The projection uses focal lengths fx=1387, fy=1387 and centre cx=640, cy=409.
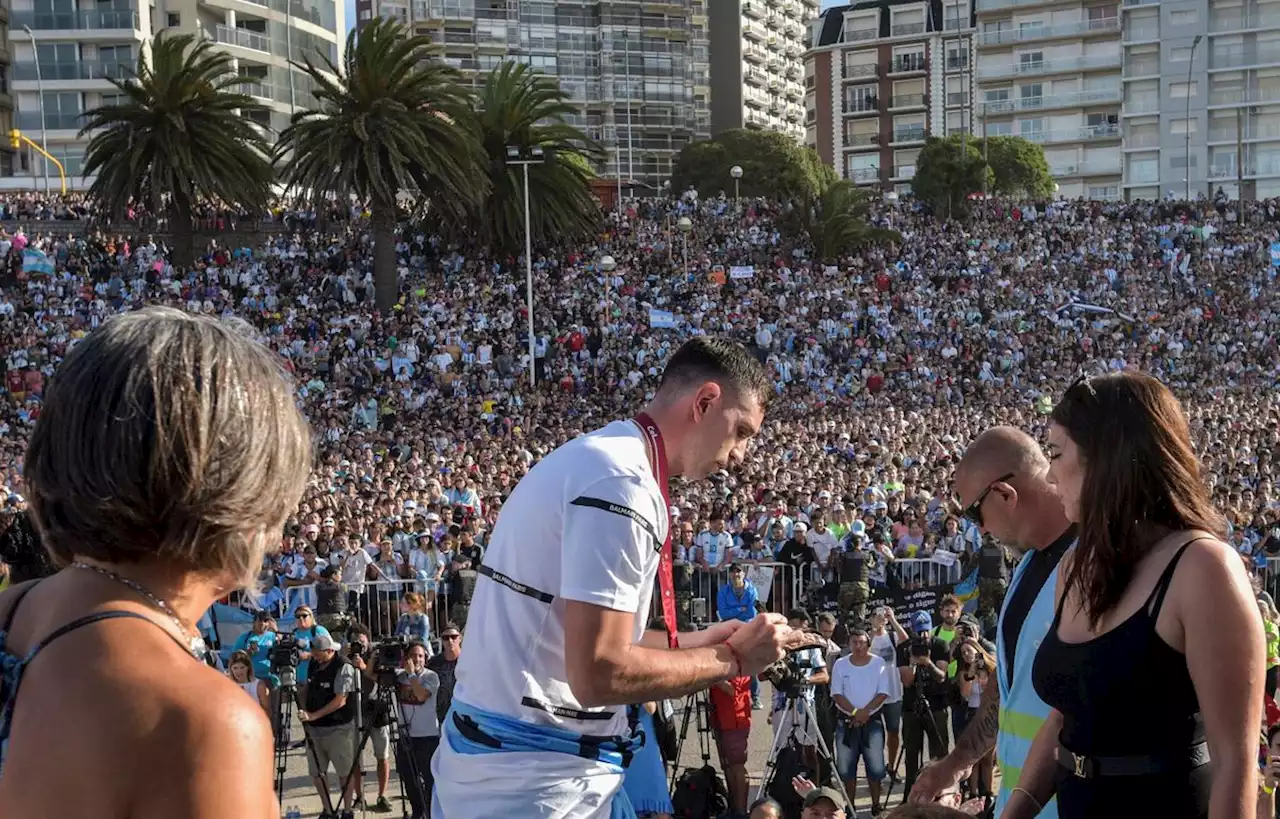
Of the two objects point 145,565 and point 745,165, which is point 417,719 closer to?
point 145,565

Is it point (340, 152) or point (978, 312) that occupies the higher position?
point (340, 152)

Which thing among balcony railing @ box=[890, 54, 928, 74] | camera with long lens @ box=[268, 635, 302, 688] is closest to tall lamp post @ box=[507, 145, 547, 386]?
camera with long lens @ box=[268, 635, 302, 688]

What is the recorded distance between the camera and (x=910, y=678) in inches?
413

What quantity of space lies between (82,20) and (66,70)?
7.98 ft

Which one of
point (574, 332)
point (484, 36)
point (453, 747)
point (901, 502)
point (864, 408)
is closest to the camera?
point (453, 747)

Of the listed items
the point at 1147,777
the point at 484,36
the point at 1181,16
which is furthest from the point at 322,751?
the point at 1181,16

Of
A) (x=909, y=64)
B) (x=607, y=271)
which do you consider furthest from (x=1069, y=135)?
(x=607, y=271)

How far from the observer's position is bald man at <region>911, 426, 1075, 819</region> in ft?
12.0

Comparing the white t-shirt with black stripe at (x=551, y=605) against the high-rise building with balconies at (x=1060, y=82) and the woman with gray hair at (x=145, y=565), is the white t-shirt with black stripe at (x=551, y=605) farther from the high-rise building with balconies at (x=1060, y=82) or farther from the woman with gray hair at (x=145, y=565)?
the high-rise building with balconies at (x=1060, y=82)

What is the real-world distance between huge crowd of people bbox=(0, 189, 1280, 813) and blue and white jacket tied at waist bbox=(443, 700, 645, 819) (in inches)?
480

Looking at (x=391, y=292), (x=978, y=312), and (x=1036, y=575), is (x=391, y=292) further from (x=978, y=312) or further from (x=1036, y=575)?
(x=1036, y=575)

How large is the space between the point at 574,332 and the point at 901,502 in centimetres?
1731

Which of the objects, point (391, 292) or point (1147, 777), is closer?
point (1147, 777)

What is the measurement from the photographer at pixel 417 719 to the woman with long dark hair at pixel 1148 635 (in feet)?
23.4
